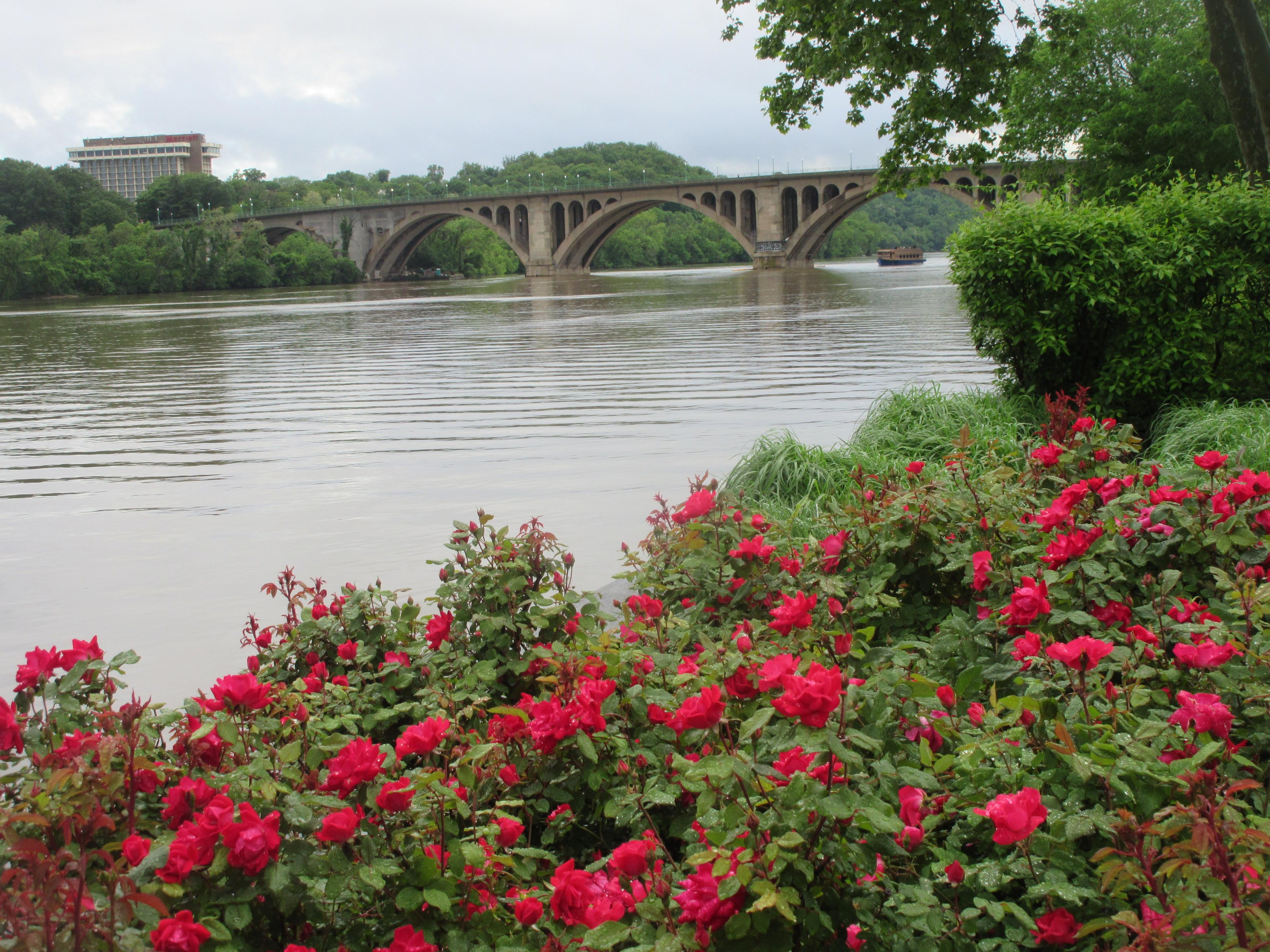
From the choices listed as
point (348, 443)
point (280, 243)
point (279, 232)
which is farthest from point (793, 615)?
point (279, 232)

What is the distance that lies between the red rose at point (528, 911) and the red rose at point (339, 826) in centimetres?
27

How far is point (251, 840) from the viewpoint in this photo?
142 centimetres

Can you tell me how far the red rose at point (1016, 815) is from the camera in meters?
1.34

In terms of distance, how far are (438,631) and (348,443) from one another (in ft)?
22.7

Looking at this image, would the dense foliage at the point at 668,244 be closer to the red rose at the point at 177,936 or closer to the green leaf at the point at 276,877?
the green leaf at the point at 276,877

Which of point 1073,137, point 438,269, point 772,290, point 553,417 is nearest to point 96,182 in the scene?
point 438,269

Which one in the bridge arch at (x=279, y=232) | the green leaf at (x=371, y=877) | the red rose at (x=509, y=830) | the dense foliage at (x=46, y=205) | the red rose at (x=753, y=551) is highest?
the dense foliage at (x=46, y=205)

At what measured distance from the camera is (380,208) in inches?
3381

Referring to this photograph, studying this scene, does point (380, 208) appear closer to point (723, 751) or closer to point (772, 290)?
point (772, 290)

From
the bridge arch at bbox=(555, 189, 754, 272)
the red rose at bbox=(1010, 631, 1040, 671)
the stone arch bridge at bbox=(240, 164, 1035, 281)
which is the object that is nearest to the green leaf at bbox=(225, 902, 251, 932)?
the red rose at bbox=(1010, 631, 1040, 671)

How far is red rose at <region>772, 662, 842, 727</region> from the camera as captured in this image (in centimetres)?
137

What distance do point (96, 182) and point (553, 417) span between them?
377ft

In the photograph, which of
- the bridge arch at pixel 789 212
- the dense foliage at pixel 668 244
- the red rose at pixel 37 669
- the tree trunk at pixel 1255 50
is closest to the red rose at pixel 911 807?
the red rose at pixel 37 669

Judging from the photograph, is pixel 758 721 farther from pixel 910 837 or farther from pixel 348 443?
pixel 348 443
